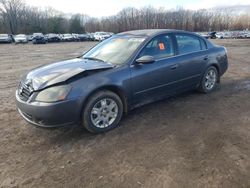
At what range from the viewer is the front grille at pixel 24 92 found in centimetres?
348

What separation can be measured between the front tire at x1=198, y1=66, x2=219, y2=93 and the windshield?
2.03 meters

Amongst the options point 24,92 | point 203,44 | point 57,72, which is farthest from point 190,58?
point 24,92

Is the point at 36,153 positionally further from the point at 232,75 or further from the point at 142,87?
the point at 232,75

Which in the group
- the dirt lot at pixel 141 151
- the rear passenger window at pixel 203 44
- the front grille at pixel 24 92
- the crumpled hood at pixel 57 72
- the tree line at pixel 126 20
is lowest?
the dirt lot at pixel 141 151

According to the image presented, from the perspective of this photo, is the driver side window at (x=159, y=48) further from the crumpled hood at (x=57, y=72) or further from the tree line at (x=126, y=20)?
the tree line at (x=126, y=20)

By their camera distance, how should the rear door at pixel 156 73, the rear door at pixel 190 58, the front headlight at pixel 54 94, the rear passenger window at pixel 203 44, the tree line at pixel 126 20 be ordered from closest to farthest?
the front headlight at pixel 54 94
the rear door at pixel 156 73
the rear door at pixel 190 58
the rear passenger window at pixel 203 44
the tree line at pixel 126 20

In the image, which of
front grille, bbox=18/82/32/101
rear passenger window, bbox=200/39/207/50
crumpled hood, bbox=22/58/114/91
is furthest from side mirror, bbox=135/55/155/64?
rear passenger window, bbox=200/39/207/50

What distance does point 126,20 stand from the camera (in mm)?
85375

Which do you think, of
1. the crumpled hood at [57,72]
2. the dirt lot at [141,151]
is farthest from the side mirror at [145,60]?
the dirt lot at [141,151]

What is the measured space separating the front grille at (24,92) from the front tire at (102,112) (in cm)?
87

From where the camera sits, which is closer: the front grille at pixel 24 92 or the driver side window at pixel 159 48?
the front grille at pixel 24 92

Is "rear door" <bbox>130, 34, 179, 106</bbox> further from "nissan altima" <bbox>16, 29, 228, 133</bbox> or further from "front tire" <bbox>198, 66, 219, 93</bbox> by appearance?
"front tire" <bbox>198, 66, 219, 93</bbox>

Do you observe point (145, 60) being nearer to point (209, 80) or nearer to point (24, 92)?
point (24, 92)

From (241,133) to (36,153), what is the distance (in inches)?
122
